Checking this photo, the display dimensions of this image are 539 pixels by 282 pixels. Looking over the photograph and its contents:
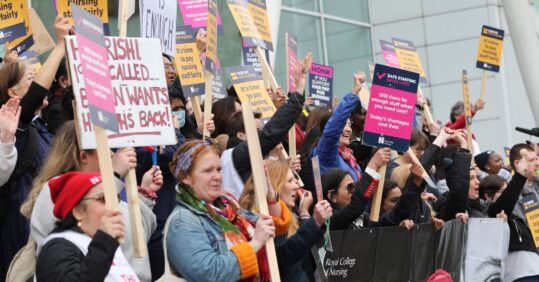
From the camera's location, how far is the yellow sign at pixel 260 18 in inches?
490

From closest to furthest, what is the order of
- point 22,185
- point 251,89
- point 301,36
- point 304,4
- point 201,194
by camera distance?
point 201,194
point 22,185
point 251,89
point 301,36
point 304,4

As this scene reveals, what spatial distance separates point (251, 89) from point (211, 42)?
75 cm

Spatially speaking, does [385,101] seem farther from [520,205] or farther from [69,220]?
[69,220]

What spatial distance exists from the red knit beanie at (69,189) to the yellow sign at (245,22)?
5825mm

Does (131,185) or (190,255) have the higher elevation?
(131,185)

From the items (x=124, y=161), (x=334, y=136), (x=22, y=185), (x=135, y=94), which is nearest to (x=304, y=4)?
(x=334, y=136)

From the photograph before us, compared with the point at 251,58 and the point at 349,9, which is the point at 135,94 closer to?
the point at 251,58

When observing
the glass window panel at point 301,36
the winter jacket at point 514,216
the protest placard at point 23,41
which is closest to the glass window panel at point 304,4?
the glass window panel at point 301,36

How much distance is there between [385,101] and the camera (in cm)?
1025

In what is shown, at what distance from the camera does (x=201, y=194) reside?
22.4ft

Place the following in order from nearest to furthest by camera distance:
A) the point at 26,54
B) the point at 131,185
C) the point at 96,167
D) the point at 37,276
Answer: the point at 37,276 → the point at 131,185 → the point at 96,167 → the point at 26,54

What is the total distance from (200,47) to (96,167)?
15.5ft

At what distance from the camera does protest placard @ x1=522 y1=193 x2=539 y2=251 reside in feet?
36.8

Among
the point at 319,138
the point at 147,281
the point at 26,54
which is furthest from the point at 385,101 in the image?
the point at 147,281
